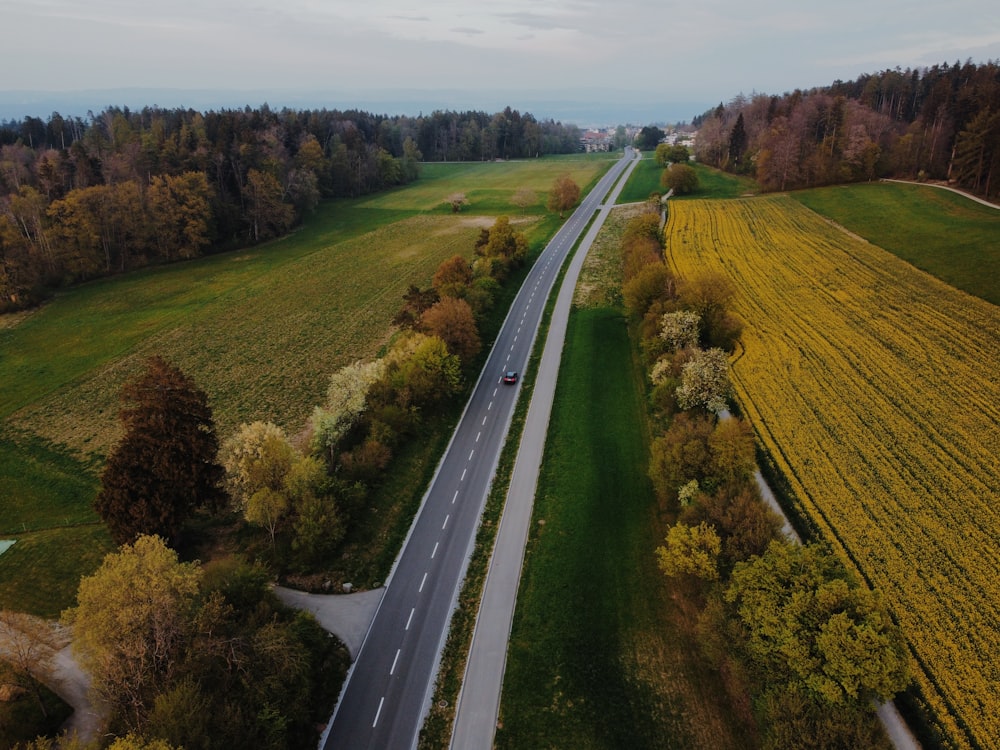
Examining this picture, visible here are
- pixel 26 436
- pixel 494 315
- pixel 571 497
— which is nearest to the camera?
pixel 571 497

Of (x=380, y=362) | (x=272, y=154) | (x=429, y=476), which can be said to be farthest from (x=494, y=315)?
(x=272, y=154)

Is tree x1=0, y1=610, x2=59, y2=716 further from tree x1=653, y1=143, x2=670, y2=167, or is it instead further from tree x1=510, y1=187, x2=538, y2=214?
tree x1=653, y1=143, x2=670, y2=167

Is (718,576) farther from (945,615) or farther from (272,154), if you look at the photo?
(272,154)

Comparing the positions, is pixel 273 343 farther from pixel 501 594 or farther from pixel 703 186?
pixel 703 186

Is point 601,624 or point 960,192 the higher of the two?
point 960,192

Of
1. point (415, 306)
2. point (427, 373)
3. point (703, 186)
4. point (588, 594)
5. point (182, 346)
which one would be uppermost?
point (703, 186)

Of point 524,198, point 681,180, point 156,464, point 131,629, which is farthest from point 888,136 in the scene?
point 131,629
